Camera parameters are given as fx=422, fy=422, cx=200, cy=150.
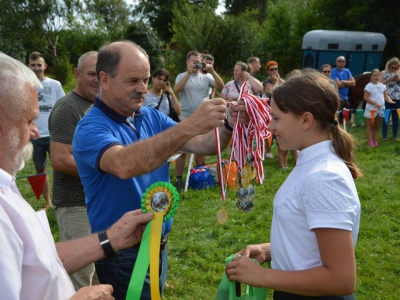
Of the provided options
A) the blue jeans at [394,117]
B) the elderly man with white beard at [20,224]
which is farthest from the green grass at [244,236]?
the blue jeans at [394,117]

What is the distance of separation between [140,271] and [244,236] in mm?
3028

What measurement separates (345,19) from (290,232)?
73.4 feet

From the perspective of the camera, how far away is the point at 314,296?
179cm

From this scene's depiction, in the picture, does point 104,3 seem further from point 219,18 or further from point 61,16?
point 219,18

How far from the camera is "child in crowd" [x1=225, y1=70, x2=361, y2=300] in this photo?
1634 mm

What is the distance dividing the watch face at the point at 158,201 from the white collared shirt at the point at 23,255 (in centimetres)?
62

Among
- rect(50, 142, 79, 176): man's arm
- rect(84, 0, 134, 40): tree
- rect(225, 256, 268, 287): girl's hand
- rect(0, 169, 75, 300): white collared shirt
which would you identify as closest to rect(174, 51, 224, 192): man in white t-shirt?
rect(50, 142, 79, 176): man's arm

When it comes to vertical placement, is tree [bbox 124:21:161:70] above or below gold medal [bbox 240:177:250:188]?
above

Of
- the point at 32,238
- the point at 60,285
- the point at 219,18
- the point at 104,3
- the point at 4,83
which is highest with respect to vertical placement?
the point at 104,3

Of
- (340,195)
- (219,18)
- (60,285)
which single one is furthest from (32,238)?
(219,18)

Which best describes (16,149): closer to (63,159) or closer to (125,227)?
(125,227)

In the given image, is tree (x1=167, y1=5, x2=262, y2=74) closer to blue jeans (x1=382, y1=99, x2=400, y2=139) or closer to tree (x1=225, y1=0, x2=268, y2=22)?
blue jeans (x1=382, y1=99, x2=400, y2=139)

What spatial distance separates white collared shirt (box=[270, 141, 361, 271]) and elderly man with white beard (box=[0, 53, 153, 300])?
777 millimetres

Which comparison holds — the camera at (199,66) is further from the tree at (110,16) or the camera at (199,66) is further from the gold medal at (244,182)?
the tree at (110,16)
